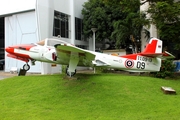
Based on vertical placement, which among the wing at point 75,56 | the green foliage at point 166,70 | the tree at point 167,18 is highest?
the tree at point 167,18

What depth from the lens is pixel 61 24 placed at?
25.6m

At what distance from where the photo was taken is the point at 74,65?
10.5 meters

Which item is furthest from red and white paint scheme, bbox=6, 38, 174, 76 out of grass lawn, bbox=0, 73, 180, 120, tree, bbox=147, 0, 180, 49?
tree, bbox=147, 0, 180, 49

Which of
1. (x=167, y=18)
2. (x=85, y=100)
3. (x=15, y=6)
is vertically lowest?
(x=85, y=100)

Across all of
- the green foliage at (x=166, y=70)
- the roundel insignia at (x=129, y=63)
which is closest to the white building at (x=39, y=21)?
the roundel insignia at (x=129, y=63)

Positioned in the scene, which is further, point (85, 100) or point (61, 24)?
point (61, 24)

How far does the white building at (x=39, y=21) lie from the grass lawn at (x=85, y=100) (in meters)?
12.4

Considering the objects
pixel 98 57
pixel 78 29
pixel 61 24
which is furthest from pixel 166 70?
pixel 78 29

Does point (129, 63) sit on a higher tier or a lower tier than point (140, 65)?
higher

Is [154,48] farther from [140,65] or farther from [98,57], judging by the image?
[98,57]

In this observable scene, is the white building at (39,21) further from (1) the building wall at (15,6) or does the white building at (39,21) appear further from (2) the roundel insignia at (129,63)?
(2) the roundel insignia at (129,63)

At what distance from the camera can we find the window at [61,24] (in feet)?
81.0

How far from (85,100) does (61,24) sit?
1889 centimetres

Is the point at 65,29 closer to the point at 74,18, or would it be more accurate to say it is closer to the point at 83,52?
the point at 74,18
